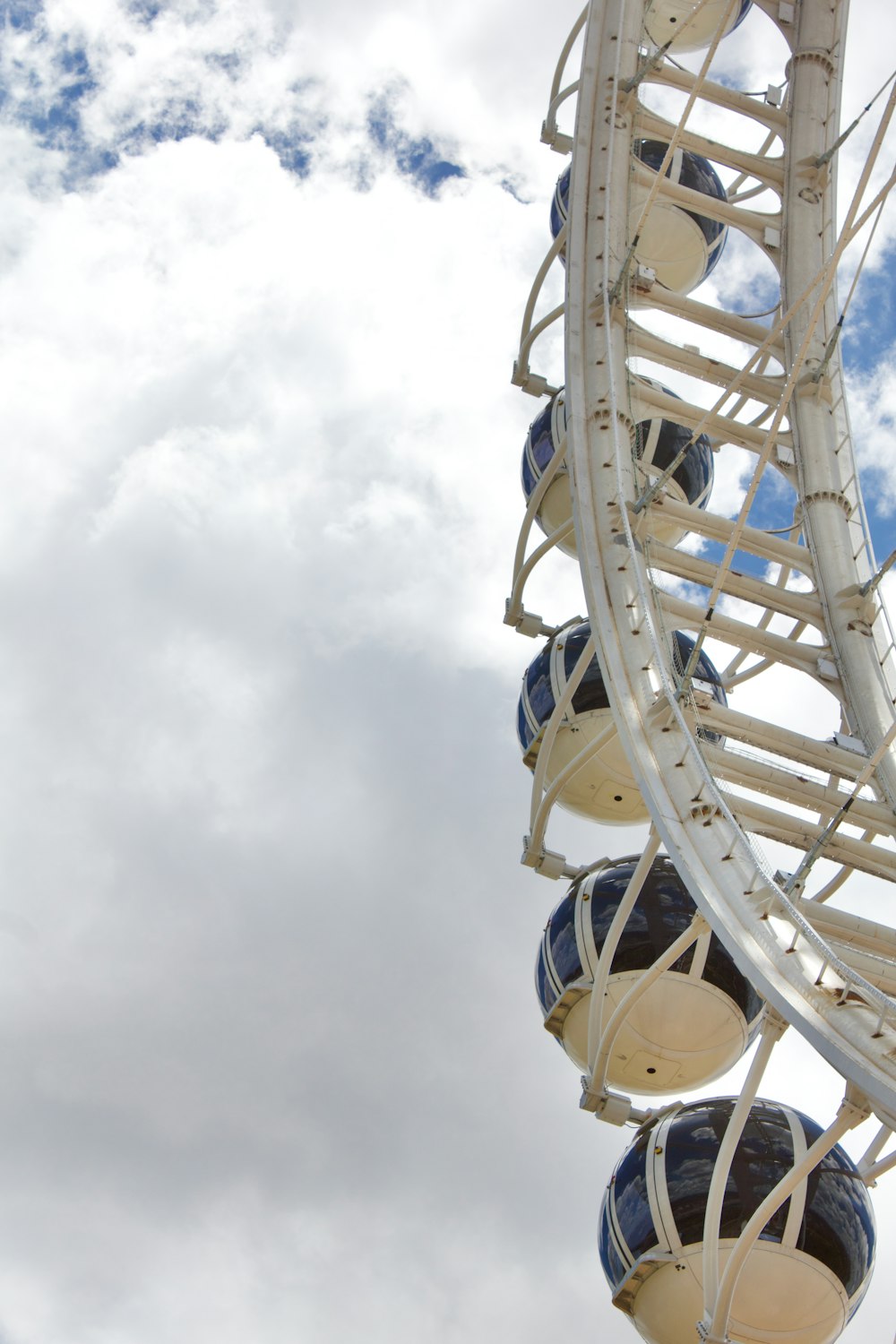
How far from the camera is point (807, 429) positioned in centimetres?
2030

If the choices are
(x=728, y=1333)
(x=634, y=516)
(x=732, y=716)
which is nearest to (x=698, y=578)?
(x=634, y=516)

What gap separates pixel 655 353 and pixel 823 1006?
10.7m

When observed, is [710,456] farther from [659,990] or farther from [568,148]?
[659,990]

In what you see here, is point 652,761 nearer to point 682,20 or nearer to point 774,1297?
point 774,1297

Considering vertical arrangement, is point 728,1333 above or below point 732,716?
below

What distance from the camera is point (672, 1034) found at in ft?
50.3

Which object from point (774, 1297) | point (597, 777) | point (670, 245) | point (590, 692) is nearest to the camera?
point (774, 1297)

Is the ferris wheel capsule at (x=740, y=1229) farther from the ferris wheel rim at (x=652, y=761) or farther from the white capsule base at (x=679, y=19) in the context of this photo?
the white capsule base at (x=679, y=19)

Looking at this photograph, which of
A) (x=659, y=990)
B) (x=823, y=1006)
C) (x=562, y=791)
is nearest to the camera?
(x=823, y=1006)

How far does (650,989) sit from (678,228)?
11.6 m

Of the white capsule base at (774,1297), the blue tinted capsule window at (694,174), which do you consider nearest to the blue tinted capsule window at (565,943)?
the white capsule base at (774,1297)

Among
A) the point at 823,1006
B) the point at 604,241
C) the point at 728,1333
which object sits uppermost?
the point at 604,241

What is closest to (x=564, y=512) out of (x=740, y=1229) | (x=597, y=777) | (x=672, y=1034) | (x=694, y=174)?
(x=597, y=777)

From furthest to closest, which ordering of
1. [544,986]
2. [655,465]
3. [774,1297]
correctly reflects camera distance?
[655,465] → [544,986] → [774,1297]
